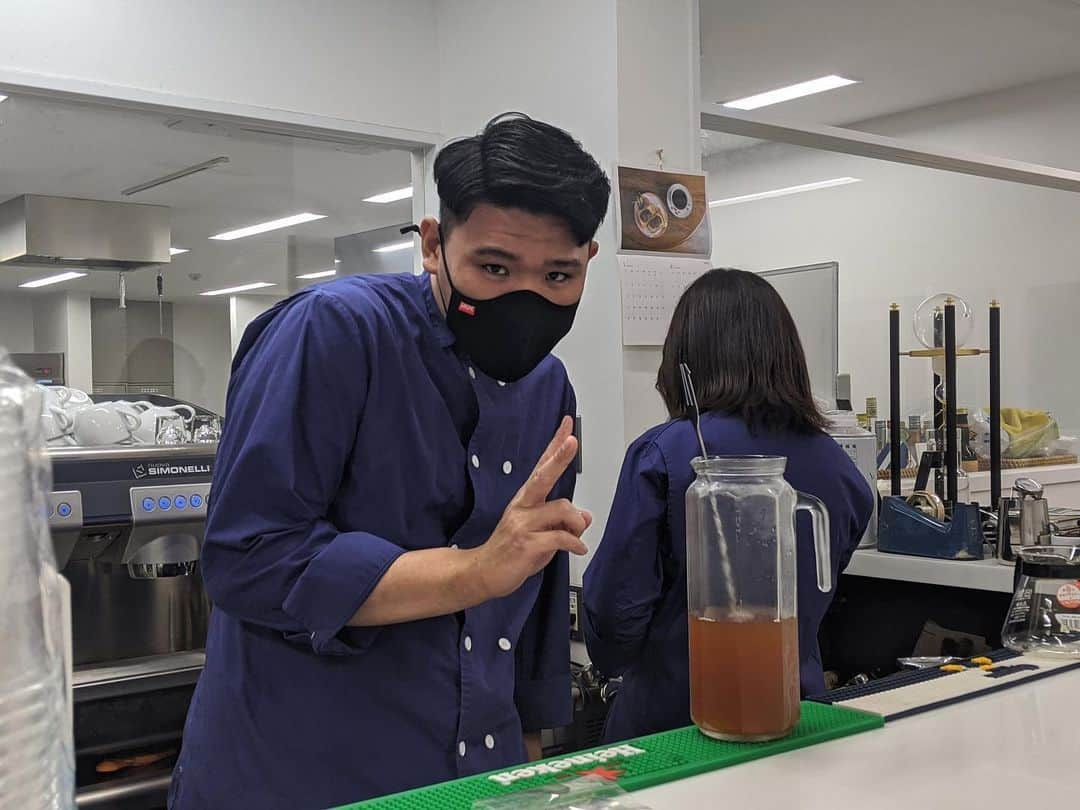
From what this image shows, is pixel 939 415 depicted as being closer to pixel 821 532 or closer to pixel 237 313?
pixel 237 313

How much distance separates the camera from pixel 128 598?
7.18ft

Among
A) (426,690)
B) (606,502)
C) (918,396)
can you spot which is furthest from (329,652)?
(918,396)

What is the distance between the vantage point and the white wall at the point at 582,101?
2.76 metres

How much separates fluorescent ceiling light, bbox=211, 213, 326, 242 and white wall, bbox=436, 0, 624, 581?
0.56 metres

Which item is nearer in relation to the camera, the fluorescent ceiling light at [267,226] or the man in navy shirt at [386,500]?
the man in navy shirt at [386,500]

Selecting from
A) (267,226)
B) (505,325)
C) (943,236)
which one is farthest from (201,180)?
(943,236)

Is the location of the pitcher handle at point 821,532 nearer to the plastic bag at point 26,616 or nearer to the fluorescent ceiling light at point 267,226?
the plastic bag at point 26,616

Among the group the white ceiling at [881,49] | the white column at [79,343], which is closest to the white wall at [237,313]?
the white column at [79,343]

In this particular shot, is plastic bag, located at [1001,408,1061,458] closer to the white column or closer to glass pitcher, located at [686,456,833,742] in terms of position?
the white column

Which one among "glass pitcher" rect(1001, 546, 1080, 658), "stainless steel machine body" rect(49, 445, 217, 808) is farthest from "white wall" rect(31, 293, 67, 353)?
"glass pitcher" rect(1001, 546, 1080, 658)

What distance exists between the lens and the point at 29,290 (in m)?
2.70

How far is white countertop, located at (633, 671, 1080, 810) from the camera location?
0.89 m

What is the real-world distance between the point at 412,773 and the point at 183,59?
6.68 ft

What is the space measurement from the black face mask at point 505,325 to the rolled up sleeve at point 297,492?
114 mm
